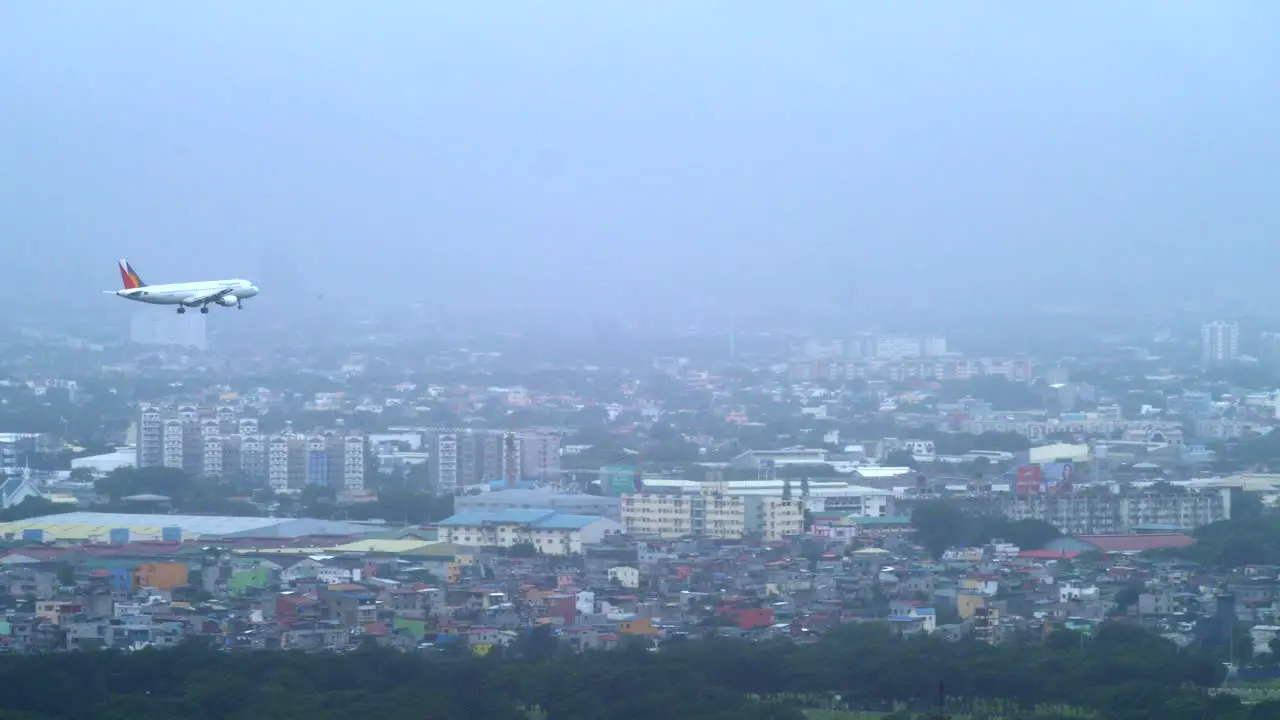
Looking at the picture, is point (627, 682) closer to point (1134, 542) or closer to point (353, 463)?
point (1134, 542)

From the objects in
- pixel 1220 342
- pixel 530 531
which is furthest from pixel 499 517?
pixel 1220 342

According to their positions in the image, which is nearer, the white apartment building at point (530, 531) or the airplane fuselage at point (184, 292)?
the airplane fuselage at point (184, 292)

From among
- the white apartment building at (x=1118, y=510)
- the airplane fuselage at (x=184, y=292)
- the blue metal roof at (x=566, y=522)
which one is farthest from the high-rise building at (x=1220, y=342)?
the airplane fuselage at (x=184, y=292)

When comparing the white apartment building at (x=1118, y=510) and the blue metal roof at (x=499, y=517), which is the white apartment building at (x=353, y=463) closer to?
the blue metal roof at (x=499, y=517)

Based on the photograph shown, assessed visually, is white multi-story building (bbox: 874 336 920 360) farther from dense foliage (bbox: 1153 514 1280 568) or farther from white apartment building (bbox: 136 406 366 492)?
dense foliage (bbox: 1153 514 1280 568)

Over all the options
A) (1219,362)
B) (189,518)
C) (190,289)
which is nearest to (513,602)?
(190,289)

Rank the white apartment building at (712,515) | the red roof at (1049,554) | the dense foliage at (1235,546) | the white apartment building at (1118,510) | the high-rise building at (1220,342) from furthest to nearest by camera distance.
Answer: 1. the high-rise building at (1220,342)
2. the white apartment building at (1118,510)
3. the white apartment building at (712,515)
4. the red roof at (1049,554)
5. the dense foliage at (1235,546)

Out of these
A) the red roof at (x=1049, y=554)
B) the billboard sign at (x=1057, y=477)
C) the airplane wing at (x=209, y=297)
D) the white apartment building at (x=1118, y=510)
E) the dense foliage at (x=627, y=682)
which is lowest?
the dense foliage at (x=627, y=682)

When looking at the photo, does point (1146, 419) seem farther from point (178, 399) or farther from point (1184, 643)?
point (1184, 643)
